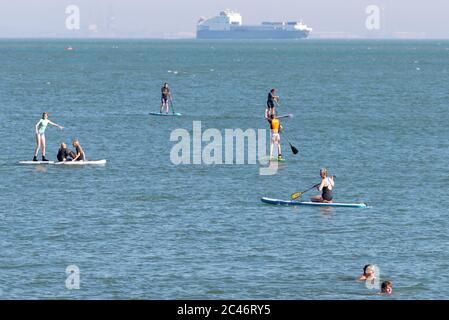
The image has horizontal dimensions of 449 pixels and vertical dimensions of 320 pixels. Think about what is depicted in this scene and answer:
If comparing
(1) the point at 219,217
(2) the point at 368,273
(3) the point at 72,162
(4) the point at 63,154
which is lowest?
(1) the point at 219,217

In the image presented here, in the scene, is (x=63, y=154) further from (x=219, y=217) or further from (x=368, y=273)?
(x=368, y=273)

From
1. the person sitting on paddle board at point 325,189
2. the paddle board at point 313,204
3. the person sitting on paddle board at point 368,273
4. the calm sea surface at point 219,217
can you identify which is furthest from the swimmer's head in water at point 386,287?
the paddle board at point 313,204

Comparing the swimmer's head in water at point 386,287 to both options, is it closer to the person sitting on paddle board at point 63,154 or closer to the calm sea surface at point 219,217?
the calm sea surface at point 219,217

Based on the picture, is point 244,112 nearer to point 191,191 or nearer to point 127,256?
point 191,191

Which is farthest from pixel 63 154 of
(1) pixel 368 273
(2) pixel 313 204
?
(1) pixel 368 273

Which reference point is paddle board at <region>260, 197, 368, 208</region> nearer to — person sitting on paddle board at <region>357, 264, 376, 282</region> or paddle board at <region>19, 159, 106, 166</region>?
person sitting on paddle board at <region>357, 264, 376, 282</region>

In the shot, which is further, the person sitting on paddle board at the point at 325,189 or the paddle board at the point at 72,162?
the paddle board at the point at 72,162

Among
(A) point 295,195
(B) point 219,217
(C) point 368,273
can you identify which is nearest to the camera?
(C) point 368,273

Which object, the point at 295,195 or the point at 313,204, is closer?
the point at 313,204

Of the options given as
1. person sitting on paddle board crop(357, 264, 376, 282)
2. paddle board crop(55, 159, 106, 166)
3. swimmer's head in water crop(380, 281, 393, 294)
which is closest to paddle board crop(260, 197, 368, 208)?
person sitting on paddle board crop(357, 264, 376, 282)

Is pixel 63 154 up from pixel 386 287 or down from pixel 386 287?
up

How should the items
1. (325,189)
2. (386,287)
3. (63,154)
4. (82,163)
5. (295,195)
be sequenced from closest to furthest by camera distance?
(386,287), (325,189), (295,195), (63,154), (82,163)
